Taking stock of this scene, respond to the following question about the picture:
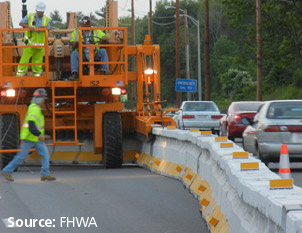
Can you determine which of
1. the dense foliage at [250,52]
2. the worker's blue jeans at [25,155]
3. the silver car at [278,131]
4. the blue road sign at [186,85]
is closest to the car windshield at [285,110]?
the silver car at [278,131]

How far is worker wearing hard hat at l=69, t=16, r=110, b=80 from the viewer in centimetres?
1897

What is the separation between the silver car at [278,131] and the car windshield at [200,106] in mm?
19906

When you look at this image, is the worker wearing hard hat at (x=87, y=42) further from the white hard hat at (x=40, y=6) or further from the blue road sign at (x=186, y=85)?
the blue road sign at (x=186, y=85)

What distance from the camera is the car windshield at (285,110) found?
18078 mm

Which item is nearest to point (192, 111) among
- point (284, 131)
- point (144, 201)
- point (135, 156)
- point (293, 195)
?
point (135, 156)

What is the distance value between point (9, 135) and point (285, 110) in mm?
5857

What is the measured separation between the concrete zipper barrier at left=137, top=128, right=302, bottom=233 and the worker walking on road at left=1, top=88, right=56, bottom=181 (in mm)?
2453

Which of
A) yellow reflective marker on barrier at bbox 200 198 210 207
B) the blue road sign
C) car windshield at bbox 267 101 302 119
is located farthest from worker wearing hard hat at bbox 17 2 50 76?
the blue road sign

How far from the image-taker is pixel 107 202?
41.4ft

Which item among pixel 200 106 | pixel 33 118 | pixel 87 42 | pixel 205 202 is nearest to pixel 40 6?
pixel 87 42

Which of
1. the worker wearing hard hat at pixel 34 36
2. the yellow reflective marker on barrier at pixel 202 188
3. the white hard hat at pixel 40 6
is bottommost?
the yellow reflective marker on barrier at pixel 202 188

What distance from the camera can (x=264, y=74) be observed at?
70438 mm

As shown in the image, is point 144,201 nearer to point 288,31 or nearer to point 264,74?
point 288,31

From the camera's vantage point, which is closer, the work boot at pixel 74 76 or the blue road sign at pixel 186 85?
the work boot at pixel 74 76
